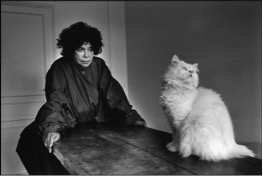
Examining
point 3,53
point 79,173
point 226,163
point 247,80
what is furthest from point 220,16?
point 3,53

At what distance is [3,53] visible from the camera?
229 centimetres

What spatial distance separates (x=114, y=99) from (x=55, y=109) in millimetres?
365

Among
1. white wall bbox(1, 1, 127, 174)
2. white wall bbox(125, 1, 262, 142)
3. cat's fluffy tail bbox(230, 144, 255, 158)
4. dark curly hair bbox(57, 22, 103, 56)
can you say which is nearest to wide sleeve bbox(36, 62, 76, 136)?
dark curly hair bbox(57, 22, 103, 56)

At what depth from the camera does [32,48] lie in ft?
6.64

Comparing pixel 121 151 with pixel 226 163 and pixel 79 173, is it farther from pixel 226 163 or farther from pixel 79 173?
pixel 226 163

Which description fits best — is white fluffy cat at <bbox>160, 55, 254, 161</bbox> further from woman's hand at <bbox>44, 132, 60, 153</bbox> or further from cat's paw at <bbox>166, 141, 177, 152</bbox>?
woman's hand at <bbox>44, 132, 60, 153</bbox>

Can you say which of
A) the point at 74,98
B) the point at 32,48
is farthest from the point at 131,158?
the point at 32,48

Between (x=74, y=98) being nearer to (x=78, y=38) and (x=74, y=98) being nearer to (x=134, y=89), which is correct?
(x=78, y=38)

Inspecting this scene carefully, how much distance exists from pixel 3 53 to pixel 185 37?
1619 millimetres

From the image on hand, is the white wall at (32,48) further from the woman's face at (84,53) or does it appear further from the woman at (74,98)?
the woman's face at (84,53)

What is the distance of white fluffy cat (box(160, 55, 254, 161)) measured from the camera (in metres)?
0.72

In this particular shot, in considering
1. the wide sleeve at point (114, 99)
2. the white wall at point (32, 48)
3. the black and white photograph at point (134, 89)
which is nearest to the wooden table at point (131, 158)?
the black and white photograph at point (134, 89)

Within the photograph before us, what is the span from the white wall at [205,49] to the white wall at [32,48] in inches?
7.7

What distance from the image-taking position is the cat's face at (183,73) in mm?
790
